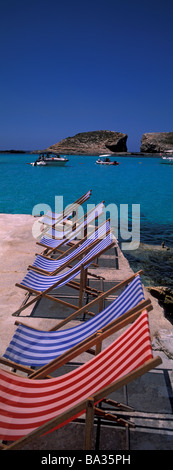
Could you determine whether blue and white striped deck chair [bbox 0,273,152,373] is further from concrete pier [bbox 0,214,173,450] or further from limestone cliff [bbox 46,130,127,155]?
limestone cliff [bbox 46,130,127,155]

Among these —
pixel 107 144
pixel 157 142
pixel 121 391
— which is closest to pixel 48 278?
pixel 121 391

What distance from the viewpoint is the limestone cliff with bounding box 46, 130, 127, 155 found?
140 metres

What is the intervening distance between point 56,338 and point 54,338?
0.8 inches

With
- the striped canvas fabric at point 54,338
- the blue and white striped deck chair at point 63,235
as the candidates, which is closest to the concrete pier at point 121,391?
the striped canvas fabric at point 54,338

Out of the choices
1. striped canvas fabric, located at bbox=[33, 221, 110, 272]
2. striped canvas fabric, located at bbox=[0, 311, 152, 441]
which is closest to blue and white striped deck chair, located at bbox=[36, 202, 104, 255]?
striped canvas fabric, located at bbox=[33, 221, 110, 272]

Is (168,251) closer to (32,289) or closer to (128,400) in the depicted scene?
(32,289)

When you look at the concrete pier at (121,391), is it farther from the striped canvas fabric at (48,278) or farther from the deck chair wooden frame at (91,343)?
the deck chair wooden frame at (91,343)

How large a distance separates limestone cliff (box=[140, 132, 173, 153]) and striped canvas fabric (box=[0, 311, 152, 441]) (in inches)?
5216

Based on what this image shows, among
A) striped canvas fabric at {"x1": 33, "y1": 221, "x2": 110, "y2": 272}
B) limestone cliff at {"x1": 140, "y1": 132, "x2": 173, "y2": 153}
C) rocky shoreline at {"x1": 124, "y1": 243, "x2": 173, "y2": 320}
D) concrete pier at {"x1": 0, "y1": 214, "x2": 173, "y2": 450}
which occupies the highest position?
limestone cliff at {"x1": 140, "y1": 132, "x2": 173, "y2": 153}

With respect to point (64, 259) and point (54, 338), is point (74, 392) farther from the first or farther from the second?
point (64, 259)

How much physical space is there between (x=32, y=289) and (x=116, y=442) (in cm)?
206

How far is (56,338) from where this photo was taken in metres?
2.85
